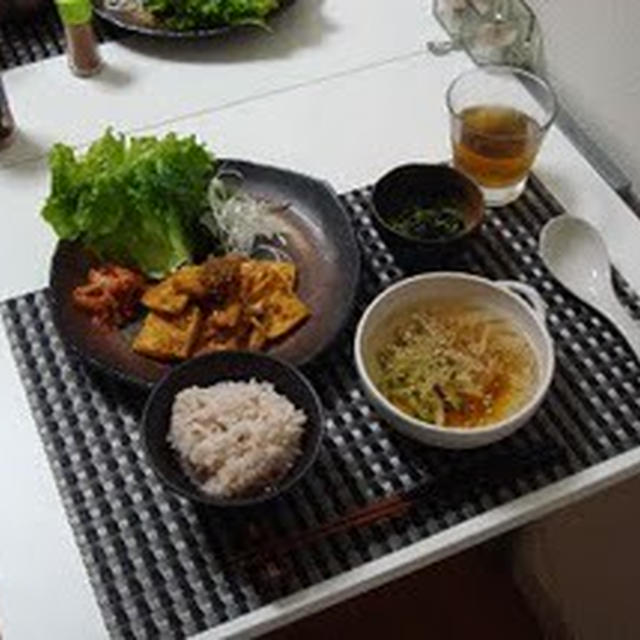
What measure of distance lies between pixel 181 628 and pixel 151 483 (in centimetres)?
15

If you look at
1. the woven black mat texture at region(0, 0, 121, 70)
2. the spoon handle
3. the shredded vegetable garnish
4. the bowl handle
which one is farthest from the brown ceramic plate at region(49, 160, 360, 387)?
the woven black mat texture at region(0, 0, 121, 70)

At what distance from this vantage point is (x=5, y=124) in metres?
1.40

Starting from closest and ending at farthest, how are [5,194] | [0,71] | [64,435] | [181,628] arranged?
[181,628], [64,435], [5,194], [0,71]

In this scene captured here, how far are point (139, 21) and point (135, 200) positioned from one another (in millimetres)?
406

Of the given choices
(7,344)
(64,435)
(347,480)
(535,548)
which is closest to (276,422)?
(347,480)

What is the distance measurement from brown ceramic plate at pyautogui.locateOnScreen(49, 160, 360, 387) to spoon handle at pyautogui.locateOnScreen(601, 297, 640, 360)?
10.8 inches

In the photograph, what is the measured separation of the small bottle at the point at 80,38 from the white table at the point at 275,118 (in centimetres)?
2

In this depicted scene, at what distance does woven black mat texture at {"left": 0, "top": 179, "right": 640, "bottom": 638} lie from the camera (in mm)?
981

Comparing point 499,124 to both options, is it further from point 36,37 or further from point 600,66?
point 36,37

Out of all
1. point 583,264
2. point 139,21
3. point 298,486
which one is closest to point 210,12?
point 139,21

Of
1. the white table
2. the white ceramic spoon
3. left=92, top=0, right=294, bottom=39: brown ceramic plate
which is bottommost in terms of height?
the white ceramic spoon

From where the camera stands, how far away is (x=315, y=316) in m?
1.17

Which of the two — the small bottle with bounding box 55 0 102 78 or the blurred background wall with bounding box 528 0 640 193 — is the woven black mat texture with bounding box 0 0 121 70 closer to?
the small bottle with bounding box 55 0 102 78

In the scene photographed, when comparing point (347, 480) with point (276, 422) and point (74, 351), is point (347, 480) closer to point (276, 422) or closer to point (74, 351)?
point (276, 422)
